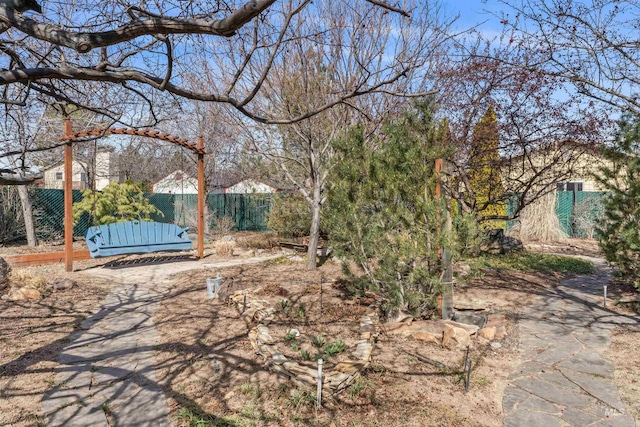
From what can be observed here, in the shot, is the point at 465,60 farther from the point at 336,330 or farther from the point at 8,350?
the point at 8,350

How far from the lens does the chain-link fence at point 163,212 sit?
39.8 feet

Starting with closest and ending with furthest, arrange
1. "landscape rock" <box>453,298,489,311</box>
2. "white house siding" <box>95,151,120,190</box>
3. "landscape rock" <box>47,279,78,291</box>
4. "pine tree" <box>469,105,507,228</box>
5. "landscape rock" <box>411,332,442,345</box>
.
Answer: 1. "landscape rock" <box>411,332,442,345</box>
2. "landscape rock" <box>453,298,489,311</box>
3. "landscape rock" <box>47,279,78,291</box>
4. "pine tree" <box>469,105,507,228</box>
5. "white house siding" <box>95,151,120,190</box>

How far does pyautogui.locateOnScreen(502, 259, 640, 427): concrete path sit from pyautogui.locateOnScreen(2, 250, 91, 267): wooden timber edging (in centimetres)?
843

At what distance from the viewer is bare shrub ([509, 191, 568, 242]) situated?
13.6 meters

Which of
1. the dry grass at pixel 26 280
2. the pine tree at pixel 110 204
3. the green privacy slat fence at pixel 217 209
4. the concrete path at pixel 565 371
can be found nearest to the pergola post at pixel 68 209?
the dry grass at pixel 26 280

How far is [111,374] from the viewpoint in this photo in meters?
3.65

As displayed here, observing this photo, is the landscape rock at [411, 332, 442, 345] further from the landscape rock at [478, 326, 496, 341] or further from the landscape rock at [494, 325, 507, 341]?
the landscape rock at [494, 325, 507, 341]

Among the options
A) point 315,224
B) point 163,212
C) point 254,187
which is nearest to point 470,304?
point 315,224

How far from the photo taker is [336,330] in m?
4.54

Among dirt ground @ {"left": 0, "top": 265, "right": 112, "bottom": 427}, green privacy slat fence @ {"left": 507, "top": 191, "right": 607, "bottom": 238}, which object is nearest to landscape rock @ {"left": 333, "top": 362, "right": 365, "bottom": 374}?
dirt ground @ {"left": 0, "top": 265, "right": 112, "bottom": 427}

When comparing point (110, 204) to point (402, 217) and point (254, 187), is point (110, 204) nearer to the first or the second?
point (254, 187)

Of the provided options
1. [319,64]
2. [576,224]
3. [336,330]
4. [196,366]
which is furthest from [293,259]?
[576,224]

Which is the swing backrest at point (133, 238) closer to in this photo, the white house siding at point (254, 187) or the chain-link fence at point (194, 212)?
the white house siding at point (254, 187)

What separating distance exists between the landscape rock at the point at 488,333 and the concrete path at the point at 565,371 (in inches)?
11.6
